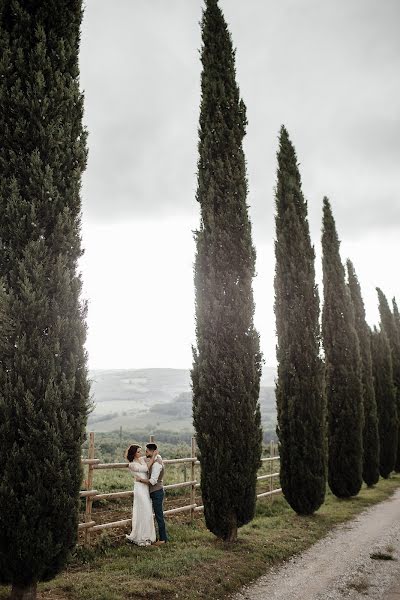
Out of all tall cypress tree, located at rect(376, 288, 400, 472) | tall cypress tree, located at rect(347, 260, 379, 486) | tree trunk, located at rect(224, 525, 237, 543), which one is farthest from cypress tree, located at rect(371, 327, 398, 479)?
tree trunk, located at rect(224, 525, 237, 543)

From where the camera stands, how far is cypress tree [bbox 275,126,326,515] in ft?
37.8

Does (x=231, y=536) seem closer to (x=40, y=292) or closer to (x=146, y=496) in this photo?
(x=146, y=496)

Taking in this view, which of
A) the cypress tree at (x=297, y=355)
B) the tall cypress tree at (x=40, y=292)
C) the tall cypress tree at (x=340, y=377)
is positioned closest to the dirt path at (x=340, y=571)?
the cypress tree at (x=297, y=355)

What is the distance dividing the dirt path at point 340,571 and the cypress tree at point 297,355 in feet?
5.29

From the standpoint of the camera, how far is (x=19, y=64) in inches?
213

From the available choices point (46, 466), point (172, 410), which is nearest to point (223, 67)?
point (46, 466)

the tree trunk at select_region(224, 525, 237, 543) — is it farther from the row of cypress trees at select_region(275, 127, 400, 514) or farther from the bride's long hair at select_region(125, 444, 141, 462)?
the row of cypress trees at select_region(275, 127, 400, 514)

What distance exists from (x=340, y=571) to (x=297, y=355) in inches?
238

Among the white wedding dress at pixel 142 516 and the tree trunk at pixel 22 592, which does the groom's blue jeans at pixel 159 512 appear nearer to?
the white wedding dress at pixel 142 516

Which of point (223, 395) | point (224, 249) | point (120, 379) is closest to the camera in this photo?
point (223, 395)

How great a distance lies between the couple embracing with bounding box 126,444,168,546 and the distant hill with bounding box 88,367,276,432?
6642 centimetres

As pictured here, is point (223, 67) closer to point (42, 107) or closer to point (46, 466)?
point (42, 107)

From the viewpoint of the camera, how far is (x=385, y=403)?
22266mm

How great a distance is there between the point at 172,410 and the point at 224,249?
4104 inches
